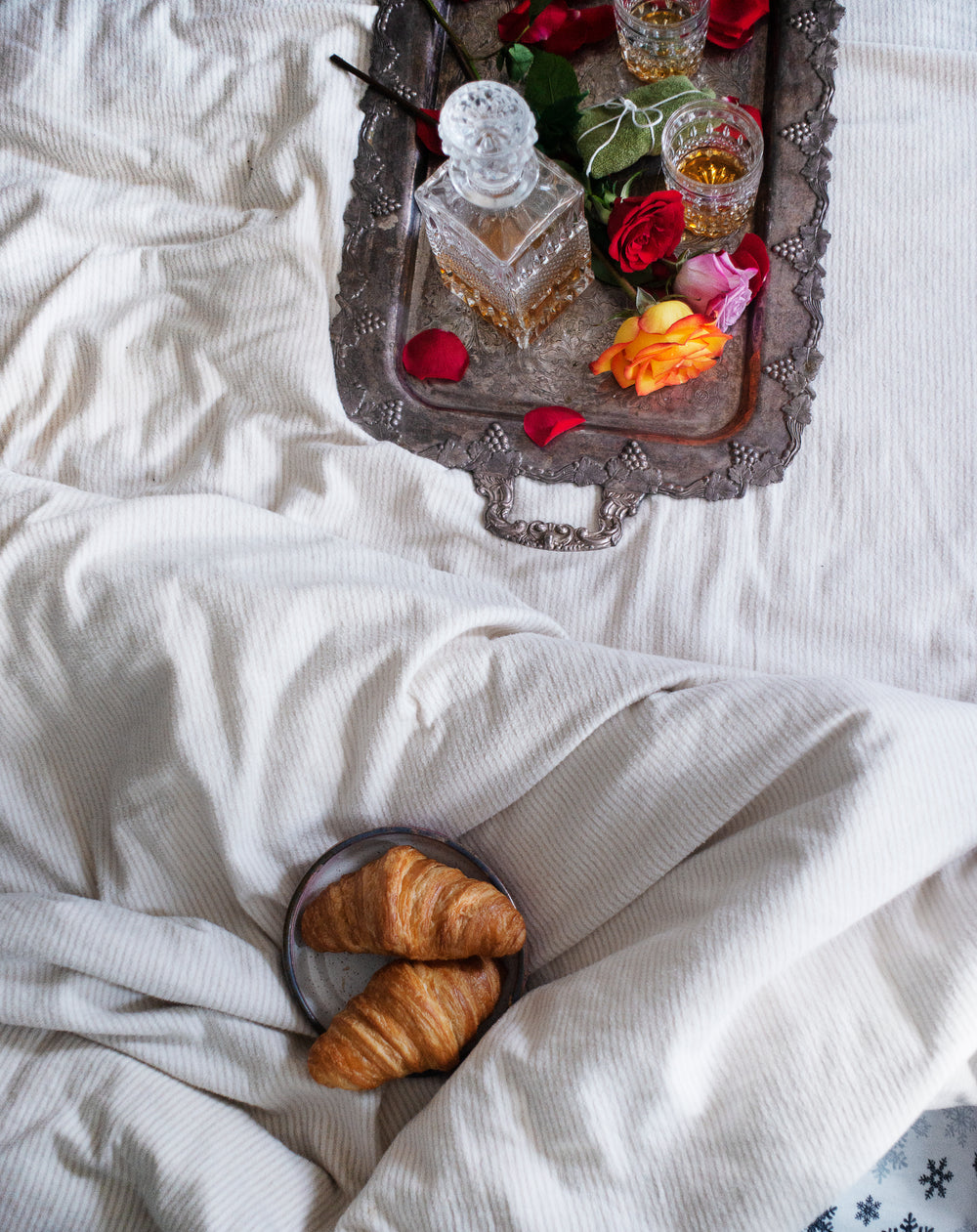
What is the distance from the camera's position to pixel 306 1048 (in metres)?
0.66

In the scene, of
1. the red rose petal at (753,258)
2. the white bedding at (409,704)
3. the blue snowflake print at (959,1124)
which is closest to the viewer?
the white bedding at (409,704)

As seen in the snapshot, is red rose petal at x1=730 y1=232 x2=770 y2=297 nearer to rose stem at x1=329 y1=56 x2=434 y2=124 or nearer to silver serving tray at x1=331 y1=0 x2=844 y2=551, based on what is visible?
silver serving tray at x1=331 y1=0 x2=844 y2=551

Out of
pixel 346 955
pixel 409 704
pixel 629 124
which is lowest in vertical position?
pixel 346 955

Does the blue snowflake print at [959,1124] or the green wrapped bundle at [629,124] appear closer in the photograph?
the blue snowflake print at [959,1124]

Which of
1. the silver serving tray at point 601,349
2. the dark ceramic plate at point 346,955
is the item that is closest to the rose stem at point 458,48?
the silver serving tray at point 601,349

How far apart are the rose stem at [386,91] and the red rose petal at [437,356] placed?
0.21 meters

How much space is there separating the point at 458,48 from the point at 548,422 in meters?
0.37

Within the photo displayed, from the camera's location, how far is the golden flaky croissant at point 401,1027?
1.95 ft

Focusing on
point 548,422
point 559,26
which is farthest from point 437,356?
point 559,26

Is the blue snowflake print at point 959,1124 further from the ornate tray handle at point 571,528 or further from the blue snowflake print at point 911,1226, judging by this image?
the ornate tray handle at point 571,528

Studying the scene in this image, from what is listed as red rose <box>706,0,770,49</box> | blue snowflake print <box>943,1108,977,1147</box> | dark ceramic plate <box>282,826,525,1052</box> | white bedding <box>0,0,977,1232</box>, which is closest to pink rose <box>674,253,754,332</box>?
white bedding <box>0,0,977,1232</box>

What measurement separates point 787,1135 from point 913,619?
41 cm

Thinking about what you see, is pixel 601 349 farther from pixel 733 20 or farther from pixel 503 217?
pixel 733 20

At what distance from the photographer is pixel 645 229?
744 millimetres
